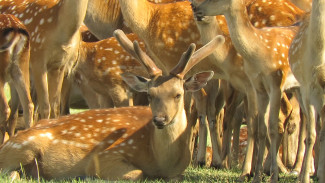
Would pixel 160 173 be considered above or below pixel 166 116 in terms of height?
below

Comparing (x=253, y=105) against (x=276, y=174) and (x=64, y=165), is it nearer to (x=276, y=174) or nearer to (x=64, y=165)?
(x=276, y=174)

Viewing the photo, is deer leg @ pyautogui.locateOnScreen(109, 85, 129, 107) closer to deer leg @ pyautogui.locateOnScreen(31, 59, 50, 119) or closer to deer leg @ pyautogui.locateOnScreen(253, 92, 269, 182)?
deer leg @ pyautogui.locateOnScreen(31, 59, 50, 119)

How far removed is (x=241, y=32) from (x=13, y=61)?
231cm

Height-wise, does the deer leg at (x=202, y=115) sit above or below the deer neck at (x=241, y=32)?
below

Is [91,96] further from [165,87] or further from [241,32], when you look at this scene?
[165,87]

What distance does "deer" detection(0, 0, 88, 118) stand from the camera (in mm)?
8195

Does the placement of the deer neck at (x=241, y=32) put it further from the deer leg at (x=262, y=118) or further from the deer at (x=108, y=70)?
the deer at (x=108, y=70)

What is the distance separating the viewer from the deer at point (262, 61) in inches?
271

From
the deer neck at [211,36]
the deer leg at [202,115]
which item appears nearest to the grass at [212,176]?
the deer leg at [202,115]

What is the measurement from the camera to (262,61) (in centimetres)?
700

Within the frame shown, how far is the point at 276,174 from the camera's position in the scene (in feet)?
21.7

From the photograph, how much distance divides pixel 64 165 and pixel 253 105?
202 cm

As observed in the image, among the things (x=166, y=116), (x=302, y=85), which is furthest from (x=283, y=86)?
→ (x=166, y=116)

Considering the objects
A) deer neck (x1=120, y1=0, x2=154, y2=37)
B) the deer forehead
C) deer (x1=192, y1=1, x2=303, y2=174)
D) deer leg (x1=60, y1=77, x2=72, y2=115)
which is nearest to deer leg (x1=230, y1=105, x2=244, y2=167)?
deer (x1=192, y1=1, x2=303, y2=174)
